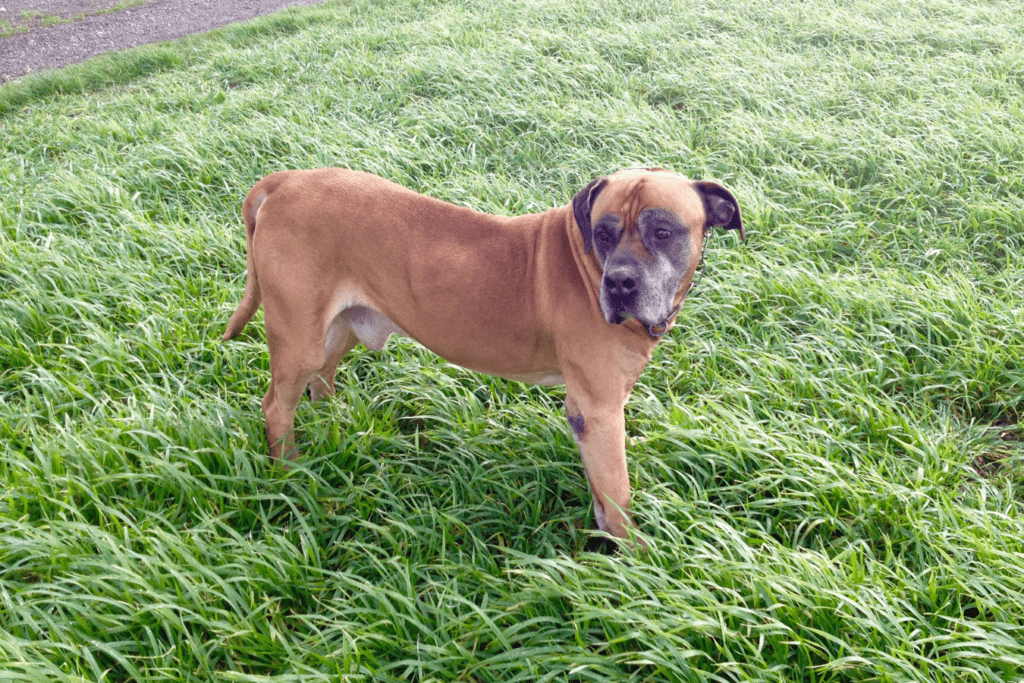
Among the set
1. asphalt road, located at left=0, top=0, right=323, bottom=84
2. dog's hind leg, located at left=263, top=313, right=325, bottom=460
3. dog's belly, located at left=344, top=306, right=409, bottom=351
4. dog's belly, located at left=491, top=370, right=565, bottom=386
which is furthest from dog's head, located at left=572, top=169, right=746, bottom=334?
asphalt road, located at left=0, top=0, right=323, bottom=84

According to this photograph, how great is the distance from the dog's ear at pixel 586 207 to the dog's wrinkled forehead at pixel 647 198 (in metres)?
0.02

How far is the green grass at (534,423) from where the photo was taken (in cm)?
223

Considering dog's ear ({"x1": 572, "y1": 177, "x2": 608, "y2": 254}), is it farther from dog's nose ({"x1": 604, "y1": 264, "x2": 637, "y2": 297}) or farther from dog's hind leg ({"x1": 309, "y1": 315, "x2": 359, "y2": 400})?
dog's hind leg ({"x1": 309, "y1": 315, "x2": 359, "y2": 400})

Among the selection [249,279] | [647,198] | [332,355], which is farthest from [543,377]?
[249,279]

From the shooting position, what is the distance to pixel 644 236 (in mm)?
2381

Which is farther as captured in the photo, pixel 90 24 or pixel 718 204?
pixel 90 24

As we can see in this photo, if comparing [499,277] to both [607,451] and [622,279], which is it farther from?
[607,451]

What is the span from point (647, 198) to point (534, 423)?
1.18m

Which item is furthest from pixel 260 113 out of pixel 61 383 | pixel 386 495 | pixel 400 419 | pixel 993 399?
pixel 993 399

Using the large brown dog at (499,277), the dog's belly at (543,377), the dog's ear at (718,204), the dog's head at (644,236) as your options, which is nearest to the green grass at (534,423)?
the dog's belly at (543,377)

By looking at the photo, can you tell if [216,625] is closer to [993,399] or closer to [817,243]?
[993,399]

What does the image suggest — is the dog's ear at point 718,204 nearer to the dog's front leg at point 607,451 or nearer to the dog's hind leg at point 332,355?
the dog's front leg at point 607,451

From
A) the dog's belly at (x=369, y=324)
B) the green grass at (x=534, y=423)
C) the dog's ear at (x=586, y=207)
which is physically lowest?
the green grass at (x=534, y=423)

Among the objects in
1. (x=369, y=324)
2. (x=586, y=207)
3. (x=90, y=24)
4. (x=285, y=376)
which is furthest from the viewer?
(x=90, y=24)
